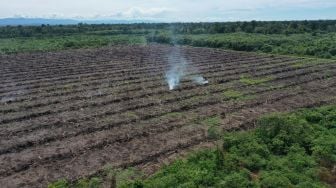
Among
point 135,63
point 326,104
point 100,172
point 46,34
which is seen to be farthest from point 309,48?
point 46,34

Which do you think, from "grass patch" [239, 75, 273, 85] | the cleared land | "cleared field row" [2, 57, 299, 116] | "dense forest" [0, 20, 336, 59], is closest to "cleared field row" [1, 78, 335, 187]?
the cleared land

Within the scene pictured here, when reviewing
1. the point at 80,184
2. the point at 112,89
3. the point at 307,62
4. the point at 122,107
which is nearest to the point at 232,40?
the point at 307,62

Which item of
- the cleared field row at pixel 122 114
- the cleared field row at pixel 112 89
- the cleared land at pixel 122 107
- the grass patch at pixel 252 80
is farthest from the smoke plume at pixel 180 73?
the grass patch at pixel 252 80

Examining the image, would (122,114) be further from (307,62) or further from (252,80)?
(307,62)

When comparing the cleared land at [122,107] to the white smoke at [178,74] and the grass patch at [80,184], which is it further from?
the white smoke at [178,74]

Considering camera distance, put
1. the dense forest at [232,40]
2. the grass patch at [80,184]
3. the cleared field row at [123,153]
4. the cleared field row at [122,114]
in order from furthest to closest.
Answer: the dense forest at [232,40]
the cleared field row at [122,114]
the cleared field row at [123,153]
the grass patch at [80,184]

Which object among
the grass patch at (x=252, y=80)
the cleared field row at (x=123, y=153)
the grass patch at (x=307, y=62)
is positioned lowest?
the grass patch at (x=307, y=62)

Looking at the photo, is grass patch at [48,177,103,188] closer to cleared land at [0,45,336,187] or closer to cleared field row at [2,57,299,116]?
cleared land at [0,45,336,187]

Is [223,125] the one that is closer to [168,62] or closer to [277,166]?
[277,166]
